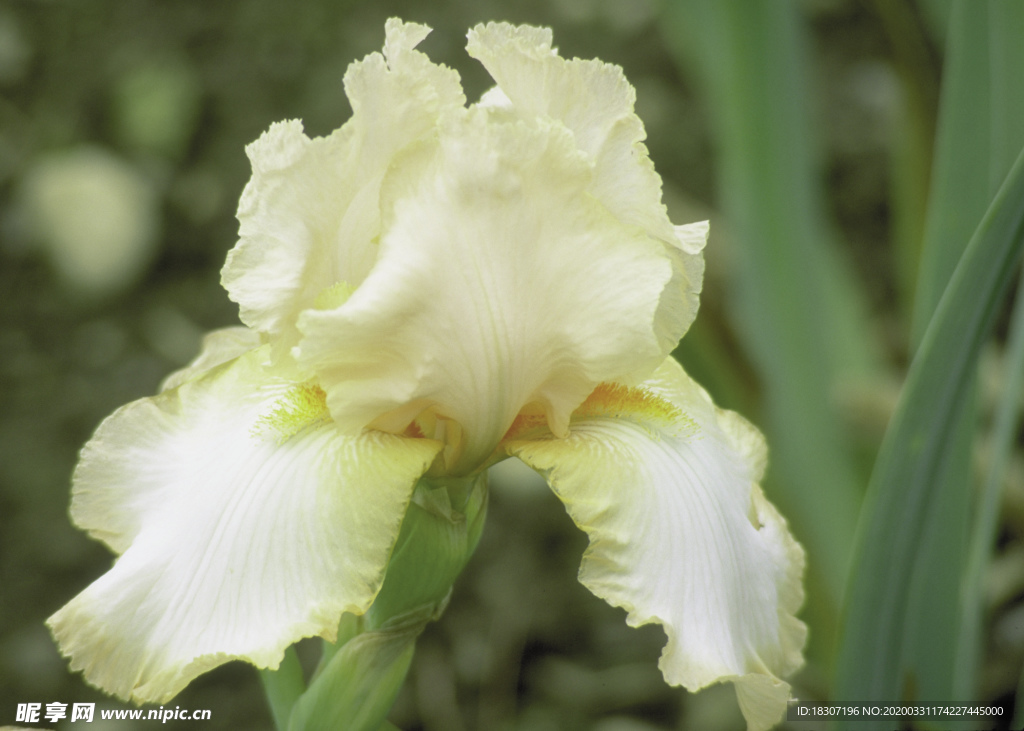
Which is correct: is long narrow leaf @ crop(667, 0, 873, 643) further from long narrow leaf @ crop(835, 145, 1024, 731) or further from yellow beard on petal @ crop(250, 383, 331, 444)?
yellow beard on petal @ crop(250, 383, 331, 444)

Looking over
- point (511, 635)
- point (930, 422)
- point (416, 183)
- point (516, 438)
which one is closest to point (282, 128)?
point (416, 183)

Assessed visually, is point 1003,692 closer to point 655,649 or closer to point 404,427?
point 655,649

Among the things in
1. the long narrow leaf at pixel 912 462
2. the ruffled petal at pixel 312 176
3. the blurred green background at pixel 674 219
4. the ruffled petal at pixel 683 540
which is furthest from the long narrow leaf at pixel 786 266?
the ruffled petal at pixel 312 176

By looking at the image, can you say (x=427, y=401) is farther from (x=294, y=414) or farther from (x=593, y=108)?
(x=593, y=108)

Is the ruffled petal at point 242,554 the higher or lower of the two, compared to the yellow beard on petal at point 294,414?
lower

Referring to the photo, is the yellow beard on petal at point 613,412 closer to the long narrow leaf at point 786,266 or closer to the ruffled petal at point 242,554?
the ruffled petal at point 242,554

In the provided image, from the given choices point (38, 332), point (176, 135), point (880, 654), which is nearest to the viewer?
point (880, 654)

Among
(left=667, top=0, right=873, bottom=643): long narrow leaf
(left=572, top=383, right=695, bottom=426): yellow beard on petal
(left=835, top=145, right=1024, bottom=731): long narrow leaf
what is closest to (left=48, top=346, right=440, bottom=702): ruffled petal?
(left=572, top=383, right=695, bottom=426): yellow beard on petal
